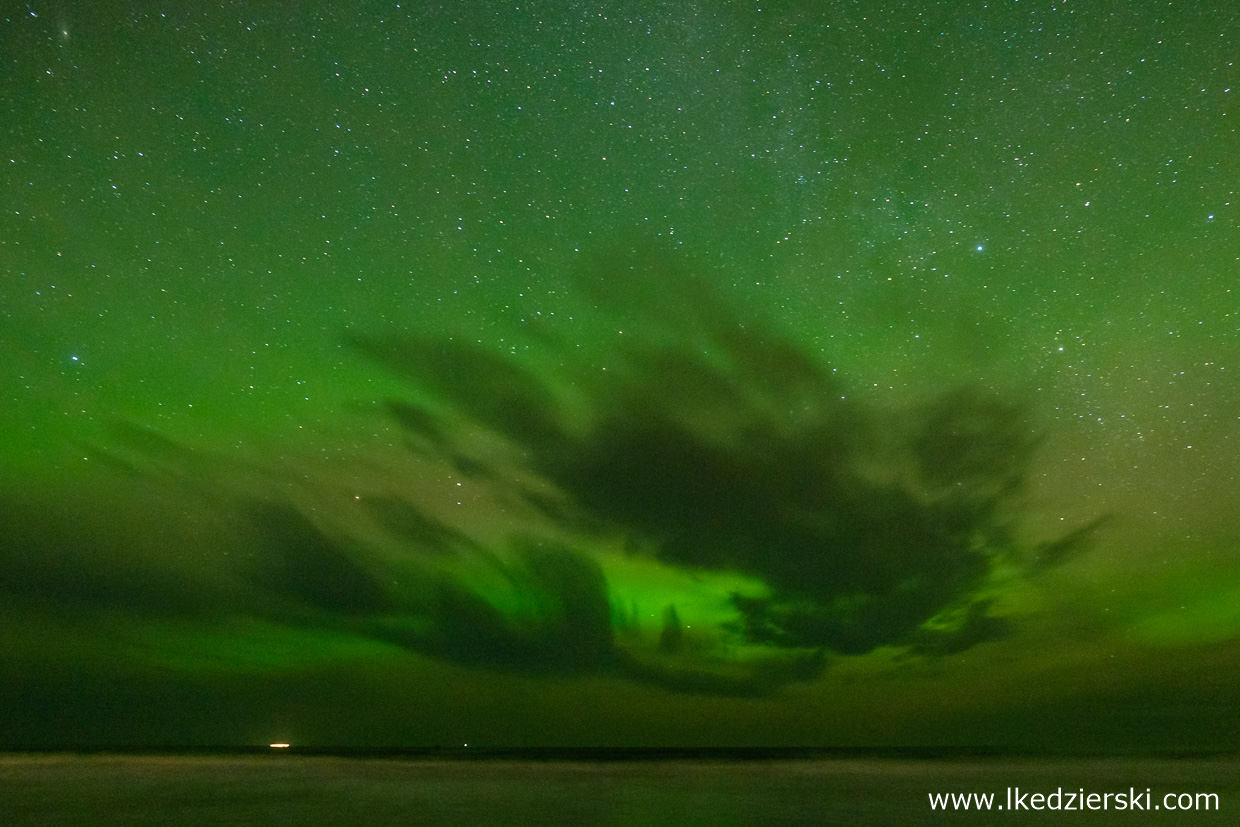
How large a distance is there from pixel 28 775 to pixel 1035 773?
33.3 meters

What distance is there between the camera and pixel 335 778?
86.3 feet

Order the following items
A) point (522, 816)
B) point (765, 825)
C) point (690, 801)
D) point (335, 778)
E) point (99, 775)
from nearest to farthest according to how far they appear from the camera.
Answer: point (765, 825) < point (522, 816) < point (690, 801) < point (335, 778) < point (99, 775)

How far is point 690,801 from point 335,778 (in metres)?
12.2

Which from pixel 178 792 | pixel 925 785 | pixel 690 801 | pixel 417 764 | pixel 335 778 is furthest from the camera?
pixel 417 764

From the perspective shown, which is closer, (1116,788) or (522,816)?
(522,816)

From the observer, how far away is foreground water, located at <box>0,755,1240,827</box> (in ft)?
58.4

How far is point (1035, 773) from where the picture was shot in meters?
28.5

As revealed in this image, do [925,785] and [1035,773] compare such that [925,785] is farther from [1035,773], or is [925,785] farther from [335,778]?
[335,778]

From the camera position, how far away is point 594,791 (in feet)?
77.0

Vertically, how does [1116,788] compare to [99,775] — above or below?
above

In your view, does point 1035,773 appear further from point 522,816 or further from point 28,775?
point 28,775

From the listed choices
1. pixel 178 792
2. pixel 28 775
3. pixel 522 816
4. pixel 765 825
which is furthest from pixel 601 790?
pixel 28 775

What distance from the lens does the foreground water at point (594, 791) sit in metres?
17.8

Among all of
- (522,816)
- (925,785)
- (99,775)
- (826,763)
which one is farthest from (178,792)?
(826,763)
